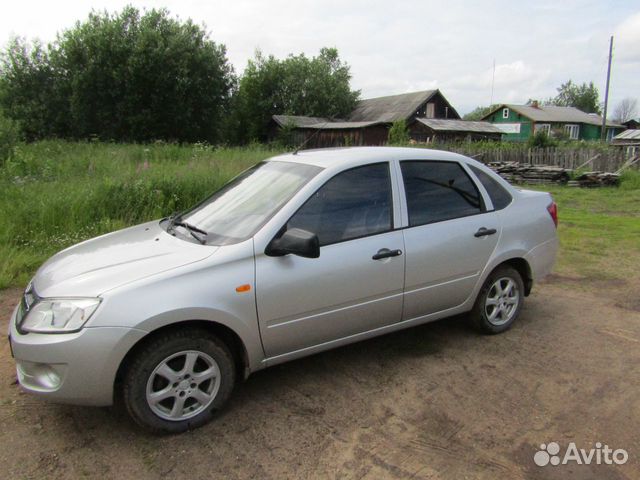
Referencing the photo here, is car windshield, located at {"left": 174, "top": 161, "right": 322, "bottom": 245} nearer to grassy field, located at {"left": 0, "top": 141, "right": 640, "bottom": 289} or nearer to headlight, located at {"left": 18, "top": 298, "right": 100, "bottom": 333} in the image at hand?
headlight, located at {"left": 18, "top": 298, "right": 100, "bottom": 333}

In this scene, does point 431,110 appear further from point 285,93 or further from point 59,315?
point 59,315

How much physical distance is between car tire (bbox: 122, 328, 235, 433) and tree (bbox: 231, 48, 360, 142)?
1877 inches

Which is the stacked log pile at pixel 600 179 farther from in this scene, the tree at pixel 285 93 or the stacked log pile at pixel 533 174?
the tree at pixel 285 93

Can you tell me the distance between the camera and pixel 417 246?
3758 mm

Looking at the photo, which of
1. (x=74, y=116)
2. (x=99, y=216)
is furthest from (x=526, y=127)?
(x=99, y=216)

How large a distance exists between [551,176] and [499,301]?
54.2 feet

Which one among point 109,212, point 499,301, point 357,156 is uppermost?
point 357,156

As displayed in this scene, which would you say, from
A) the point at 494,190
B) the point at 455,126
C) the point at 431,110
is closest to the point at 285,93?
the point at 431,110

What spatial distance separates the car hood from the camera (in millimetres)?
2883

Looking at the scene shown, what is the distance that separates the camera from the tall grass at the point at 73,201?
6652mm

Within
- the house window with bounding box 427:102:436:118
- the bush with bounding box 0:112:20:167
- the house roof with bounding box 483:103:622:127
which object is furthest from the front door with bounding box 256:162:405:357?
the house roof with bounding box 483:103:622:127

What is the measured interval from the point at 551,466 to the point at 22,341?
313cm

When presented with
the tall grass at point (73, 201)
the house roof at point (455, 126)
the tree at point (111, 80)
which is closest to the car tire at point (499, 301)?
the tall grass at point (73, 201)

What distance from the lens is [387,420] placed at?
10.4ft
